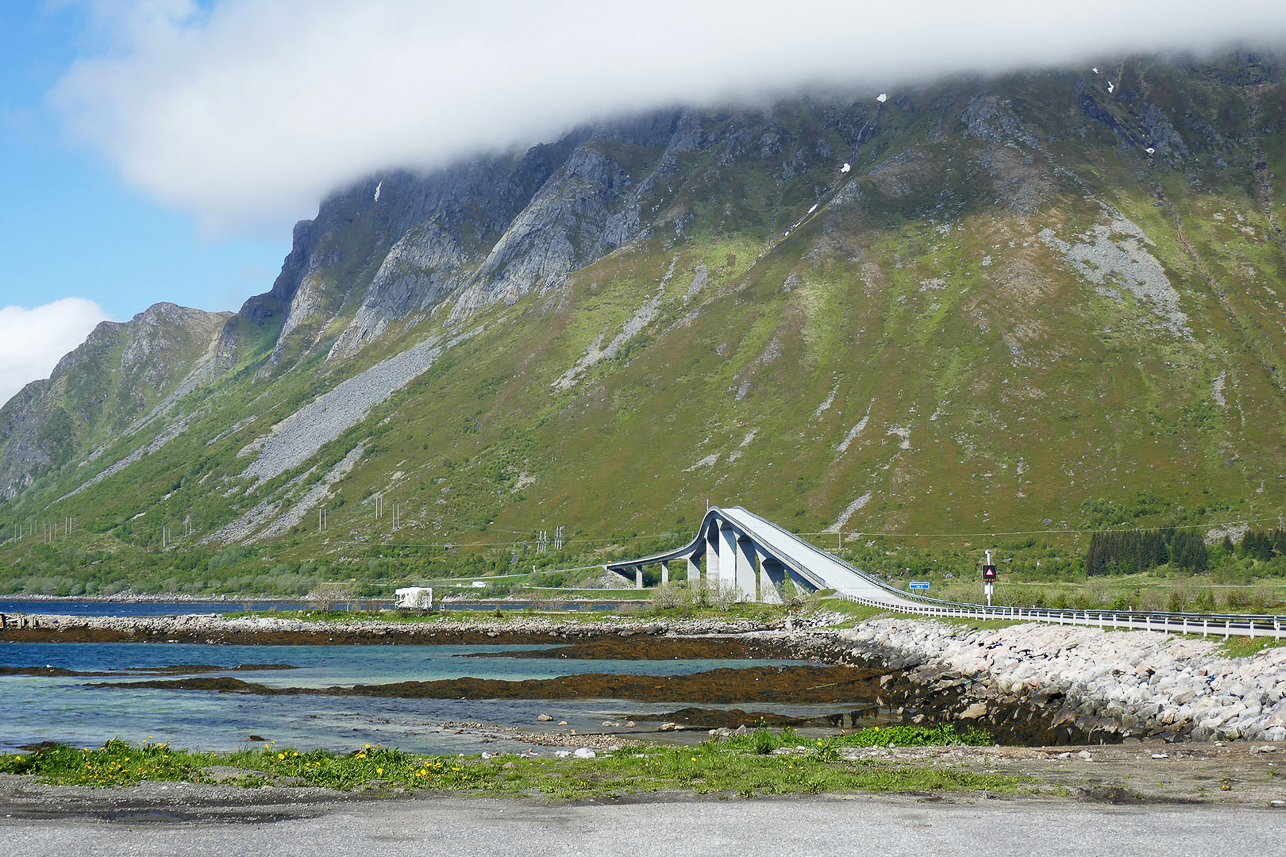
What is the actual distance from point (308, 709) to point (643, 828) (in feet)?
106

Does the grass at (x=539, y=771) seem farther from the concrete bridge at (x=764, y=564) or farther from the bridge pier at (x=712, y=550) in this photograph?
the bridge pier at (x=712, y=550)

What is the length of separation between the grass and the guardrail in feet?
58.8

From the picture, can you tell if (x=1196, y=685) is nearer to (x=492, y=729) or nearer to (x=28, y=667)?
(x=492, y=729)

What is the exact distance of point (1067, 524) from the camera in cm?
16988

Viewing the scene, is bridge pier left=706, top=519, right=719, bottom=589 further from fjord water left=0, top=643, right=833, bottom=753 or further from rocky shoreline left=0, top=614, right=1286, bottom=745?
fjord water left=0, top=643, right=833, bottom=753

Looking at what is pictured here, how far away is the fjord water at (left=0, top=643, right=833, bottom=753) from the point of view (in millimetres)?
37188

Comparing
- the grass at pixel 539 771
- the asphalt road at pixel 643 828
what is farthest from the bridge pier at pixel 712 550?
the asphalt road at pixel 643 828

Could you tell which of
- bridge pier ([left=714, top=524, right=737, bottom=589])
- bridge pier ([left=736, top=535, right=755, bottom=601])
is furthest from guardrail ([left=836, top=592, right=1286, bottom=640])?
bridge pier ([left=714, top=524, right=737, bottom=589])

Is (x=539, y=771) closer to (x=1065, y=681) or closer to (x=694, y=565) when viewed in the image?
(x=1065, y=681)

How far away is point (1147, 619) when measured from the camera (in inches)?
1780

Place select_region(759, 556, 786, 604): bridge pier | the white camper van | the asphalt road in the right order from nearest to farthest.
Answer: the asphalt road
select_region(759, 556, 786, 604): bridge pier
the white camper van

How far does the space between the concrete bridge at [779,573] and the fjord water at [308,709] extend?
15.2 metres

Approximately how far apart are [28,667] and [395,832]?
6527 cm

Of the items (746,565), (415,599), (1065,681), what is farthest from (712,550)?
(1065,681)
